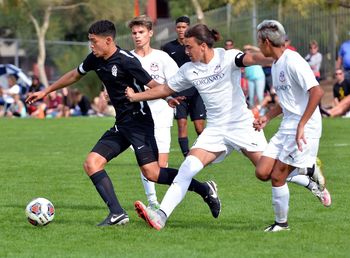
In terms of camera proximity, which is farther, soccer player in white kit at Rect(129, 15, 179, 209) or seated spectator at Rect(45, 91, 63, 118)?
seated spectator at Rect(45, 91, 63, 118)

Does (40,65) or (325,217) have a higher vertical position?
(325,217)

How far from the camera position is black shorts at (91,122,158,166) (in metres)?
10.2

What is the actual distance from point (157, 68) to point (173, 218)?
91.5 inches

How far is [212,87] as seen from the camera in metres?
9.80

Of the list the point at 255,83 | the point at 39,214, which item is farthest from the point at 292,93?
the point at 255,83

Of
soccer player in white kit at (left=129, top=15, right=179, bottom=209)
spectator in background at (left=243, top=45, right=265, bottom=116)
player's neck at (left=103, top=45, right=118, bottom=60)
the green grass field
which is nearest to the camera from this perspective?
the green grass field

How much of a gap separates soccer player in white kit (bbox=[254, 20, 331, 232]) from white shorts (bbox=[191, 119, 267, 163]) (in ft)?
1.64

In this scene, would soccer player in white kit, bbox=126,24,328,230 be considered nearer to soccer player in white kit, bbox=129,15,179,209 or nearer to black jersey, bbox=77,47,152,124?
black jersey, bbox=77,47,152,124

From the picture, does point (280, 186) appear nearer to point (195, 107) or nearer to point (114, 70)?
point (114, 70)

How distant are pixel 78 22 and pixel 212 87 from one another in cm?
5753

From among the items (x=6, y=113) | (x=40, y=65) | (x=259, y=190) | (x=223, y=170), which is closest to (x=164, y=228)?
(x=259, y=190)

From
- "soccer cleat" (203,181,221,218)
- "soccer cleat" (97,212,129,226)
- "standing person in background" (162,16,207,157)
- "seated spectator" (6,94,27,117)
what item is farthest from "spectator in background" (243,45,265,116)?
"soccer cleat" (97,212,129,226)

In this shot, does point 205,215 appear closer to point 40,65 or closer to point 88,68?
point 88,68

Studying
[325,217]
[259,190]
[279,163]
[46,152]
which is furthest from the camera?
[46,152]
